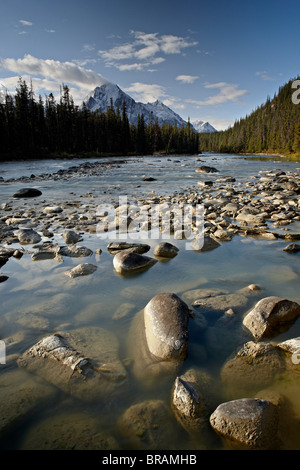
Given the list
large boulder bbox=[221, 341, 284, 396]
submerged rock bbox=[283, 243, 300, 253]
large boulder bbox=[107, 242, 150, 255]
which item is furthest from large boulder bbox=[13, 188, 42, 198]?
large boulder bbox=[221, 341, 284, 396]

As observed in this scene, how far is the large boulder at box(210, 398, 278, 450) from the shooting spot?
1.51m

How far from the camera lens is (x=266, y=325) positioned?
2.49 metres

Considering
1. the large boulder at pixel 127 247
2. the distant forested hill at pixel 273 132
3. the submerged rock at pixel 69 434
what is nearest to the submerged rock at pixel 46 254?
the large boulder at pixel 127 247

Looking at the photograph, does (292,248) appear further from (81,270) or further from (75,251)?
(75,251)

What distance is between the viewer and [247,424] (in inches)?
60.7

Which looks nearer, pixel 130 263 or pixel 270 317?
pixel 270 317

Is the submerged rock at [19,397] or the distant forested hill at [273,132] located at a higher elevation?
the distant forested hill at [273,132]

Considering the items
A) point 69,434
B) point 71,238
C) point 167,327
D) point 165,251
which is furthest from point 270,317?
point 71,238

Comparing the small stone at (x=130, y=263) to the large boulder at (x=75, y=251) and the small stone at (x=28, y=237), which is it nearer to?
the large boulder at (x=75, y=251)

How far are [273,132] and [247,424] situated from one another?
4073 inches

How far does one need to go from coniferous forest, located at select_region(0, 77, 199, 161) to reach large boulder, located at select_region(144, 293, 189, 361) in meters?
43.5

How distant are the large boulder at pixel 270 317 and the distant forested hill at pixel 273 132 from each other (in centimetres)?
6200

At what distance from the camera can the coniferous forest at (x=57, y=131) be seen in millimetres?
44688
